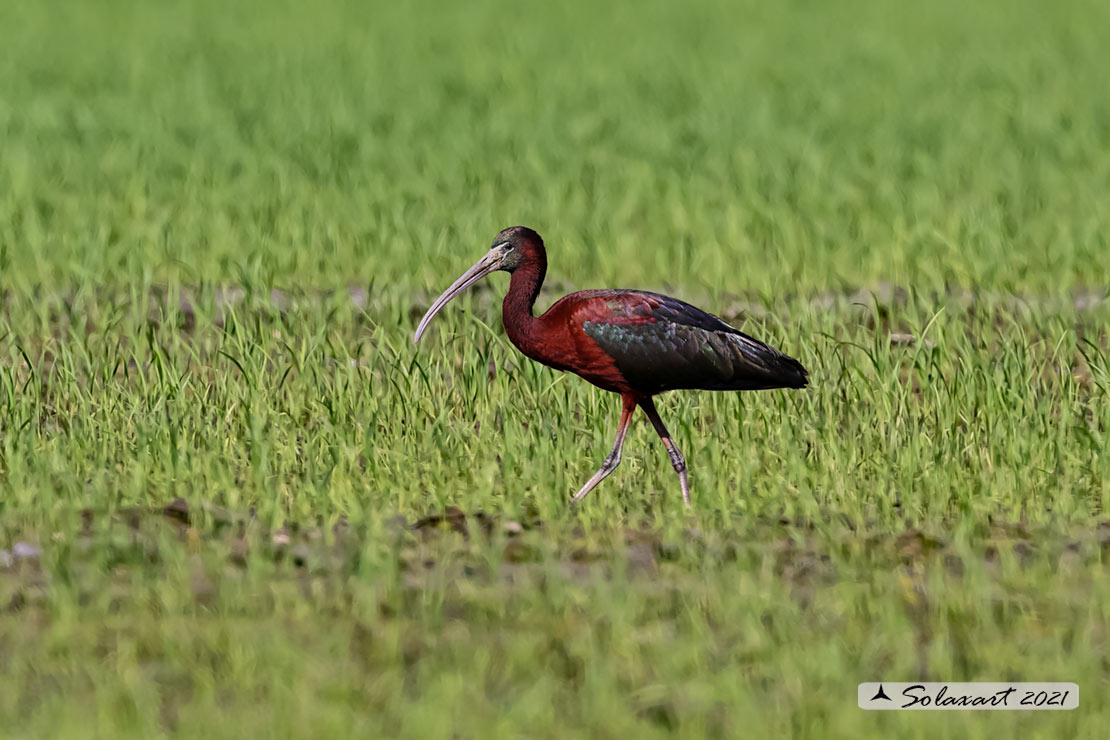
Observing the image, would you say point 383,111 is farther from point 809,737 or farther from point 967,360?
point 809,737

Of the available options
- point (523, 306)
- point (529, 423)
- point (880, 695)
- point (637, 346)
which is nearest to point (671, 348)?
point (637, 346)

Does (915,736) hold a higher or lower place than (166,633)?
lower

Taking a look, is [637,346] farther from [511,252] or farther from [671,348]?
[511,252]

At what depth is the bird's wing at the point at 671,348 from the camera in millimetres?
7102

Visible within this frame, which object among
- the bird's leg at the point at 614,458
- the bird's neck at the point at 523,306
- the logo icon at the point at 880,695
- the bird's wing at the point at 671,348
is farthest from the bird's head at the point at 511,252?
the logo icon at the point at 880,695

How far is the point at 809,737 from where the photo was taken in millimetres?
5043

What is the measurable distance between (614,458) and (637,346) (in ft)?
1.59

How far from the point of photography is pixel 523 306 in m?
7.24

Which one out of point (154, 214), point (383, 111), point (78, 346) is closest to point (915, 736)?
point (78, 346)

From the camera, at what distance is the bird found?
7.11m

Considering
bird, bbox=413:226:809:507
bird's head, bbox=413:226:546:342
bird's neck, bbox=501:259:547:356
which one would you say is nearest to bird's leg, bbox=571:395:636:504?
bird, bbox=413:226:809:507

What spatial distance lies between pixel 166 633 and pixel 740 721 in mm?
1698

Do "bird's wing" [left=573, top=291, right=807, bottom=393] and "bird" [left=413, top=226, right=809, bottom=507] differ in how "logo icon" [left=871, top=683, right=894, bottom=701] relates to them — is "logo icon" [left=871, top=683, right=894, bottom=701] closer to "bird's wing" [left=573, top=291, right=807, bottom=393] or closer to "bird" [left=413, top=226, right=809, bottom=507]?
"bird" [left=413, top=226, right=809, bottom=507]

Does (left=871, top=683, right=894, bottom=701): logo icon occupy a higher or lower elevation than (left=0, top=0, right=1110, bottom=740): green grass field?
lower
